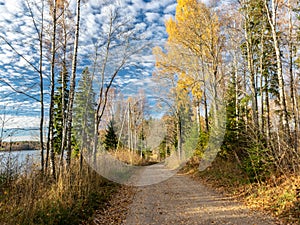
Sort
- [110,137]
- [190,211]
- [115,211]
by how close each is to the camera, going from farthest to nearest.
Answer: [110,137]
[115,211]
[190,211]

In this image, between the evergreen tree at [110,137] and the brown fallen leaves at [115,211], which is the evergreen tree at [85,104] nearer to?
the brown fallen leaves at [115,211]

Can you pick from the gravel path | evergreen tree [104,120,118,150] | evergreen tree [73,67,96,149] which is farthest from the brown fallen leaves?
evergreen tree [104,120,118,150]

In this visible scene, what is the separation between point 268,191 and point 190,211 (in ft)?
7.99

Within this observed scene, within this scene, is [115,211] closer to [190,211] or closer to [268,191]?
[190,211]

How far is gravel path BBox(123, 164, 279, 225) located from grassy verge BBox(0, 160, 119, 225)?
3.84 feet

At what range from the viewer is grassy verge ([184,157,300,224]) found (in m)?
5.18

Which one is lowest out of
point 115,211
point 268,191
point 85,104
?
point 115,211

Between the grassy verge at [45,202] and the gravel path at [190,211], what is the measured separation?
117 cm

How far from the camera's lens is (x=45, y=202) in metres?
4.87

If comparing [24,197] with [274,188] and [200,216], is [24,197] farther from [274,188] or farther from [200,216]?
[274,188]

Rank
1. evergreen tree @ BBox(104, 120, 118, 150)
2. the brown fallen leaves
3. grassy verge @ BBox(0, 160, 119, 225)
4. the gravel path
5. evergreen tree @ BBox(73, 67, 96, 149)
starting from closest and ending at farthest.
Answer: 1. grassy verge @ BBox(0, 160, 119, 225)
2. the gravel path
3. the brown fallen leaves
4. evergreen tree @ BBox(73, 67, 96, 149)
5. evergreen tree @ BBox(104, 120, 118, 150)

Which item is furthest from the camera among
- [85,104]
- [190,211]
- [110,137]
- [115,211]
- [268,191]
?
[110,137]

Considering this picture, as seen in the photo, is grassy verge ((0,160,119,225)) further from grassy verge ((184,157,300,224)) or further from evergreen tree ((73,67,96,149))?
evergreen tree ((73,67,96,149))

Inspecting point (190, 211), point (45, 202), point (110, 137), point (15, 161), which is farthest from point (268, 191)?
point (110, 137)
